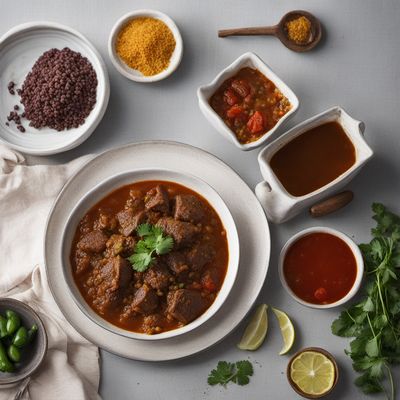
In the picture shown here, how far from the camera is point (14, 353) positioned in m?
4.96

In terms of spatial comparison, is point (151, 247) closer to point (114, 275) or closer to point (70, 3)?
point (114, 275)

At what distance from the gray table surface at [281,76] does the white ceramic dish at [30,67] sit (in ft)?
0.44

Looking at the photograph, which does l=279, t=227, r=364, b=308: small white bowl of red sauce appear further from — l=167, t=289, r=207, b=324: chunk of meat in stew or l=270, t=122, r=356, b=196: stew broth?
l=167, t=289, r=207, b=324: chunk of meat in stew

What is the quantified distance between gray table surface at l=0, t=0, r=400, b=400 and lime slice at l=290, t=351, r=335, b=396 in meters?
0.19

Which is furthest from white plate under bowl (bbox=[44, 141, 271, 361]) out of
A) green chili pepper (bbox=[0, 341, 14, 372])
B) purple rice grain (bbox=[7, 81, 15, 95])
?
purple rice grain (bbox=[7, 81, 15, 95])

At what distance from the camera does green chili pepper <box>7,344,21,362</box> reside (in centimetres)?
496

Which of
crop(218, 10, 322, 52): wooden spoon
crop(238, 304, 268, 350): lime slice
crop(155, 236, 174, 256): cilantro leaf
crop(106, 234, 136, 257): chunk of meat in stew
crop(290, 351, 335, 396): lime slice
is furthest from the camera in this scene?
crop(218, 10, 322, 52): wooden spoon

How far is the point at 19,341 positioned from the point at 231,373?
158 cm

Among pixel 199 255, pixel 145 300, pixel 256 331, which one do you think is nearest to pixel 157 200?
pixel 199 255

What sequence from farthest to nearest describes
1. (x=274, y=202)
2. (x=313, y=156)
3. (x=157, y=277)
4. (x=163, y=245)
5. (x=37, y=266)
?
1. (x=37, y=266)
2. (x=313, y=156)
3. (x=274, y=202)
4. (x=157, y=277)
5. (x=163, y=245)

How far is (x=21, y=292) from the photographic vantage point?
5.30 meters

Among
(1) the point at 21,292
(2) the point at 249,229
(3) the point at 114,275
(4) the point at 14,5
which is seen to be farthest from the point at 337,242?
(4) the point at 14,5

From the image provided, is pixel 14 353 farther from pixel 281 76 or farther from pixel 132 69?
pixel 281 76

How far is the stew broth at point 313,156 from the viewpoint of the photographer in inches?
201
